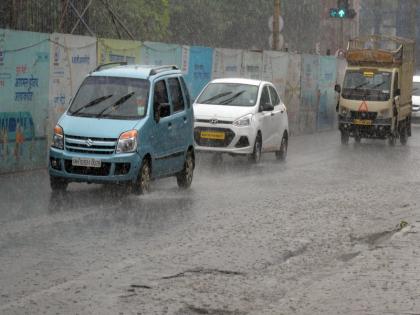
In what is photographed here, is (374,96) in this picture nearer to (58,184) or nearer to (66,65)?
(66,65)

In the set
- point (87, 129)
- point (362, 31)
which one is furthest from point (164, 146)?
point (362, 31)

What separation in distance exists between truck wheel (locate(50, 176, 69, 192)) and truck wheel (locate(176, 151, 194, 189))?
84.9 inches

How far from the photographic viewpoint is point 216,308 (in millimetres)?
8062

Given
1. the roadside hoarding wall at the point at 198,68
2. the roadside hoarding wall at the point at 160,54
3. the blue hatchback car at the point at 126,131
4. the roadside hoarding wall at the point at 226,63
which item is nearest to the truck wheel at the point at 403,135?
the roadside hoarding wall at the point at 226,63

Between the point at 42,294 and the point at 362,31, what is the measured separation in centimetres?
10657

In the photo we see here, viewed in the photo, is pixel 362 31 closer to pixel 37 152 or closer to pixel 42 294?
pixel 37 152

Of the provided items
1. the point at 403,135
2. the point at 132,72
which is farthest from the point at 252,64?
the point at 132,72

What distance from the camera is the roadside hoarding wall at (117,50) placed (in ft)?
71.4

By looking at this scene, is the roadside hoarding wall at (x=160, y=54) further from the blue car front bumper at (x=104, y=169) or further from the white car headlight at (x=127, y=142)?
the blue car front bumper at (x=104, y=169)

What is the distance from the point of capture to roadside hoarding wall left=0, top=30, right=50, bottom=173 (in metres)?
18.4

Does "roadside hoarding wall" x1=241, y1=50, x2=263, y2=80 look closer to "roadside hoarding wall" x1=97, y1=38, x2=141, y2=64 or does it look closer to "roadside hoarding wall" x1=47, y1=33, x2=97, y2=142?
"roadside hoarding wall" x1=97, y1=38, x2=141, y2=64

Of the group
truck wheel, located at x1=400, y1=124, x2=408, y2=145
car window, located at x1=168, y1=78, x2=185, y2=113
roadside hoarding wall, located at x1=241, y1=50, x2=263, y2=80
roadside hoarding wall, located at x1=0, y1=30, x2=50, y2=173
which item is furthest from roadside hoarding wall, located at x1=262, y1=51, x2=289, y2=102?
car window, located at x1=168, y1=78, x2=185, y2=113

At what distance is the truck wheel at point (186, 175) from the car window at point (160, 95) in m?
1.06

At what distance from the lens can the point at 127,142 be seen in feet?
49.5
